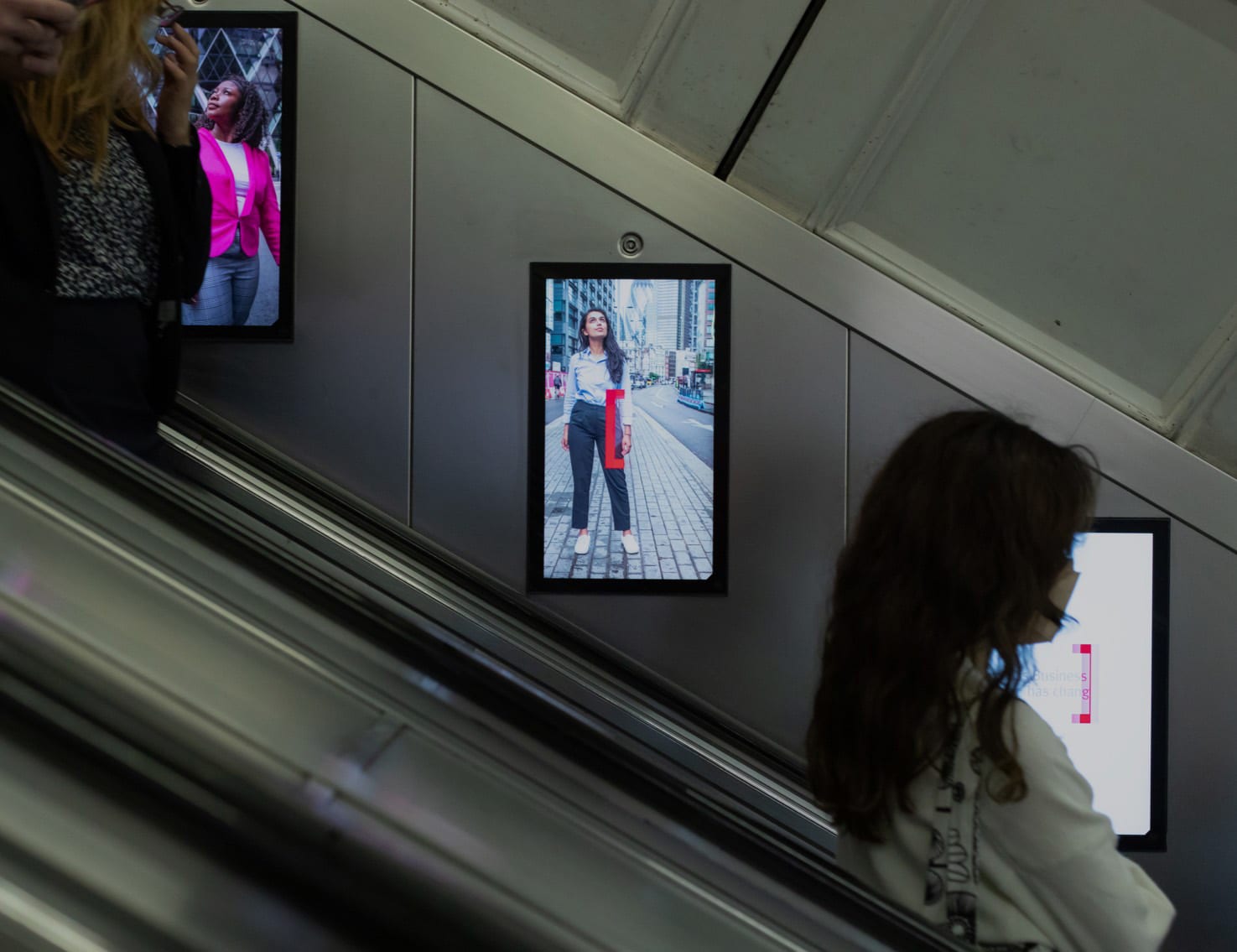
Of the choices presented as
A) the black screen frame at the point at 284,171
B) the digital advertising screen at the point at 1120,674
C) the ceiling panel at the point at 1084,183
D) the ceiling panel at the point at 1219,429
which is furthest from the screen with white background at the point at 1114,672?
the black screen frame at the point at 284,171

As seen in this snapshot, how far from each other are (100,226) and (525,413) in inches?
50.6

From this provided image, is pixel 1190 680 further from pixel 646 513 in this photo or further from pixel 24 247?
pixel 24 247

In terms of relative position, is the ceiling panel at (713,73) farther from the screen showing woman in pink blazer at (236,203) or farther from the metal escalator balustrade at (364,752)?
the metal escalator balustrade at (364,752)

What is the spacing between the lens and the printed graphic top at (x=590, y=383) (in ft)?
8.51

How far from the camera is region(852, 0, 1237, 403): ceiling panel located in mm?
2459

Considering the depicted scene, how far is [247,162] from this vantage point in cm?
255

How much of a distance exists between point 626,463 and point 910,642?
1.53 metres

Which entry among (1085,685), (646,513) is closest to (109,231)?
(646,513)

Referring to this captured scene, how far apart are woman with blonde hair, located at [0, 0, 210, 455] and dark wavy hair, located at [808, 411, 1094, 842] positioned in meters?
1.04

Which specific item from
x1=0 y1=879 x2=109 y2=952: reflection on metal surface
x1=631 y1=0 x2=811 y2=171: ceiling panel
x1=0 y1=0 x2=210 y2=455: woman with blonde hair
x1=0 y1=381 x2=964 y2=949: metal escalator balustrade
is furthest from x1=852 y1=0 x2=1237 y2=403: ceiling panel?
x1=0 y1=879 x2=109 y2=952: reflection on metal surface

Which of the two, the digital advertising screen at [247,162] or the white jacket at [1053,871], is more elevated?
the digital advertising screen at [247,162]

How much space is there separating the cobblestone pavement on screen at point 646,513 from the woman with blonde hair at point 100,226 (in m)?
1.17

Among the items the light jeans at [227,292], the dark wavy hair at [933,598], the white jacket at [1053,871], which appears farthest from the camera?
the light jeans at [227,292]

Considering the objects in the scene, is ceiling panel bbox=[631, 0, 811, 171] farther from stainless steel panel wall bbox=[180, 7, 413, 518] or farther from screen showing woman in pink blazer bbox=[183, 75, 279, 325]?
screen showing woman in pink blazer bbox=[183, 75, 279, 325]
